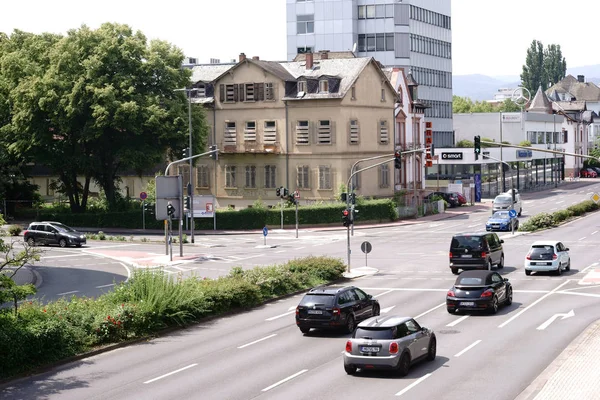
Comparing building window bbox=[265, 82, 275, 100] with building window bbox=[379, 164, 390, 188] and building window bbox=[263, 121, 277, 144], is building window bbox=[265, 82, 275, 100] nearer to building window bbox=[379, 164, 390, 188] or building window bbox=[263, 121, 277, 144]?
building window bbox=[263, 121, 277, 144]

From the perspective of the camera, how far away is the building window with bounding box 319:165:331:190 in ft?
285

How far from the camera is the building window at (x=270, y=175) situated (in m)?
89.5

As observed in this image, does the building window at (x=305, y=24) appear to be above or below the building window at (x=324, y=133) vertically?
above

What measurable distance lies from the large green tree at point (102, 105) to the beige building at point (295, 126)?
969cm

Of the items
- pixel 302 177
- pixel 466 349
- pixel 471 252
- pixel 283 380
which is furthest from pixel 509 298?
pixel 302 177

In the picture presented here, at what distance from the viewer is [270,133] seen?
292 ft

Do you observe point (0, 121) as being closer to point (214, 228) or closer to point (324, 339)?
point (214, 228)

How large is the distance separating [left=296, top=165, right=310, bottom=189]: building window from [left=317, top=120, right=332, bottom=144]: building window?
296cm

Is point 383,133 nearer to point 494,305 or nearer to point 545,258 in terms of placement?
point 545,258

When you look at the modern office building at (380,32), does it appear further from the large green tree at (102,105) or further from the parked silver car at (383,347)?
the parked silver car at (383,347)

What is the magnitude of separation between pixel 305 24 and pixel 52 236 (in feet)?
212

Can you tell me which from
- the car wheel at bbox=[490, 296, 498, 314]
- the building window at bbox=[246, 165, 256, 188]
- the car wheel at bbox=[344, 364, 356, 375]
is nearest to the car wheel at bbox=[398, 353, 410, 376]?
the car wheel at bbox=[344, 364, 356, 375]

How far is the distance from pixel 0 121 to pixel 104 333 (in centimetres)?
5734

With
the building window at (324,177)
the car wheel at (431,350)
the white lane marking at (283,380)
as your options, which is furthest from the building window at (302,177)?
the white lane marking at (283,380)
